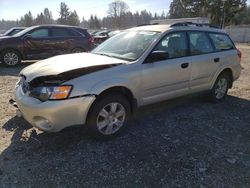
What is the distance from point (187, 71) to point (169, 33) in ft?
2.55

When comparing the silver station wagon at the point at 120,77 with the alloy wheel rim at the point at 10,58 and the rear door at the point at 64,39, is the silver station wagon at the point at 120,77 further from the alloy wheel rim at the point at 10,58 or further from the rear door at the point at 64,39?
the alloy wheel rim at the point at 10,58

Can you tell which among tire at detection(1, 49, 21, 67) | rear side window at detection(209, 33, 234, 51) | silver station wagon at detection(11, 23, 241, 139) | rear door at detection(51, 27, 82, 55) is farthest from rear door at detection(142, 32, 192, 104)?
tire at detection(1, 49, 21, 67)

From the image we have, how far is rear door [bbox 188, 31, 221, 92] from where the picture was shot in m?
5.30

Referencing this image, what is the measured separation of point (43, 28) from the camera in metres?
11.5

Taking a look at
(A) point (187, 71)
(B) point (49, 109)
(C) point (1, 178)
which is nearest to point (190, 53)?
(A) point (187, 71)

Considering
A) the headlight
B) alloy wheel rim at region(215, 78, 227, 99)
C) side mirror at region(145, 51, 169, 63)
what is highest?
side mirror at region(145, 51, 169, 63)

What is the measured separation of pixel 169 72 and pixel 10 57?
8331 mm

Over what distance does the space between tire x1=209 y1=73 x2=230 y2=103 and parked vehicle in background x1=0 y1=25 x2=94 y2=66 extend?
7.20 meters

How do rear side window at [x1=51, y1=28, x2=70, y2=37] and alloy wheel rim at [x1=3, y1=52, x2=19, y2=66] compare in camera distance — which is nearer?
alloy wheel rim at [x1=3, y1=52, x2=19, y2=66]

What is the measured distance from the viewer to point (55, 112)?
3545 mm

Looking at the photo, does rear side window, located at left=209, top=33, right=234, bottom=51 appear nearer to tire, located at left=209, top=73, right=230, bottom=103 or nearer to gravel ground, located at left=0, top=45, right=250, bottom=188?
tire, located at left=209, top=73, right=230, bottom=103

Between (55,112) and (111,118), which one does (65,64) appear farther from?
(111,118)

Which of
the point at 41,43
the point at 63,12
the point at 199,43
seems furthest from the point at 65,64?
the point at 63,12

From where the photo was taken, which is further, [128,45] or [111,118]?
[128,45]
